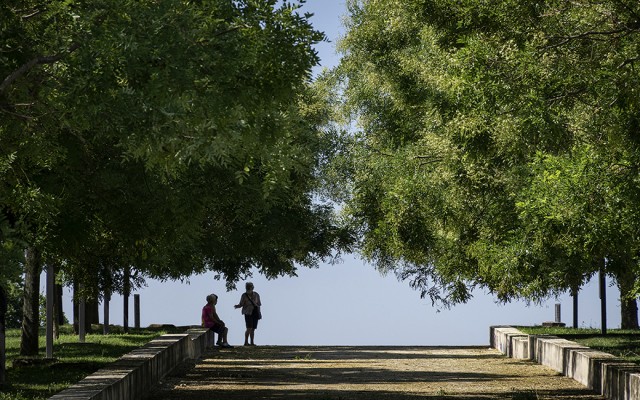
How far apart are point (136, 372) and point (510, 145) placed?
8.16 m

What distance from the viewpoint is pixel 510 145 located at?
869 inches

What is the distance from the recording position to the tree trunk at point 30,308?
26.4 meters

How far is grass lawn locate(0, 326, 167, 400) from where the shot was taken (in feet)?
65.6

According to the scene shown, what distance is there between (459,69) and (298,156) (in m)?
6.60

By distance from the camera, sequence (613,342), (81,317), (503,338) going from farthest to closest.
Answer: (613,342)
(81,317)
(503,338)

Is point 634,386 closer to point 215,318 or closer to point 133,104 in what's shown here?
point 133,104

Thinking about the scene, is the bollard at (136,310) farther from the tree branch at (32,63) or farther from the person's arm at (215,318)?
the tree branch at (32,63)

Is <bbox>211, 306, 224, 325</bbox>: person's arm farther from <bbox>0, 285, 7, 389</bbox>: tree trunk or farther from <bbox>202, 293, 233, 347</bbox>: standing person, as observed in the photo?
<bbox>0, 285, 7, 389</bbox>: tree trunk

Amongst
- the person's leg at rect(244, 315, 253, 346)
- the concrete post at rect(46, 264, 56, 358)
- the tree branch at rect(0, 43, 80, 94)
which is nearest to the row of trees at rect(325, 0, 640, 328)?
the person's leg at rect(244, 315, 253, 346)

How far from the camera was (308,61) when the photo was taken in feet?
49.6

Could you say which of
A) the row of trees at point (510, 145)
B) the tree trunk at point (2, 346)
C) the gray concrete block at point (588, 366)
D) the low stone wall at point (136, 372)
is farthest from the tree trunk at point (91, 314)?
the gray concrete block at point (588, 366)

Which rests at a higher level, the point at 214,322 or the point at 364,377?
the point at 214,322

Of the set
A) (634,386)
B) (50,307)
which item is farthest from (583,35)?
(50,307)

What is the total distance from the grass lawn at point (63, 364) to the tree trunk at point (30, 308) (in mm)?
499
